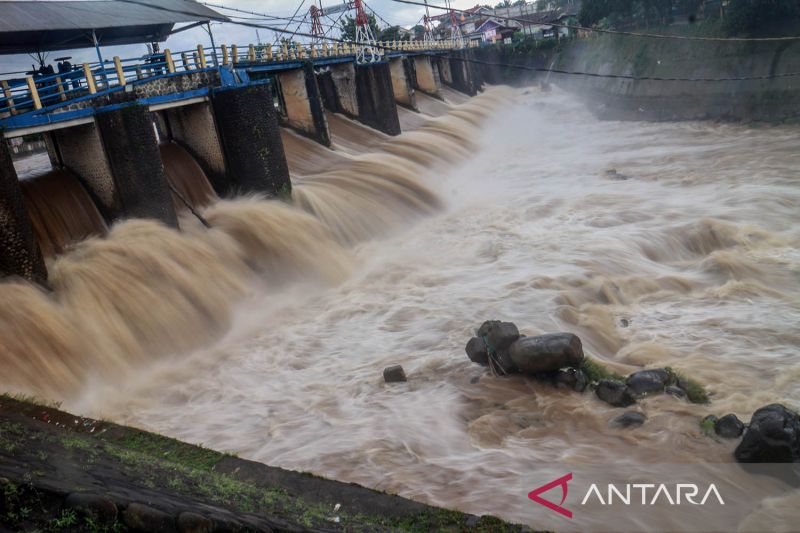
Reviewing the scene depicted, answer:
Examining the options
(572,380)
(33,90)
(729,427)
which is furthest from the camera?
(33,90)

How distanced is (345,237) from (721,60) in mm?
20884

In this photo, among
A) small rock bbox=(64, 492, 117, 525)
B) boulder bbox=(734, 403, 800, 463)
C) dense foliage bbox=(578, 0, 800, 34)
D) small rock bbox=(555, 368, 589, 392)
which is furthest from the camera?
dense foliage bbox=(578, 0, 800, 34)

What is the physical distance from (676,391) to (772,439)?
1590mm

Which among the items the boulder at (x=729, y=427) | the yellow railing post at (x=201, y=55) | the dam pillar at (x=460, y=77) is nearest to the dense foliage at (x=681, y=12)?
the dam pillar at (x=460, y=77)

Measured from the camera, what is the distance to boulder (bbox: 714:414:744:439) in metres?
7.14

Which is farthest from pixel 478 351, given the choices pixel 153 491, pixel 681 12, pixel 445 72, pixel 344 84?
pixel 445 72

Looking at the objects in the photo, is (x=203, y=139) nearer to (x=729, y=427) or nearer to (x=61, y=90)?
(x=61, y=90)

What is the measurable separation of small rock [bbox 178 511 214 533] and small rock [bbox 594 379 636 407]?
5.17 m

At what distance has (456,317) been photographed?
1148 centimetres

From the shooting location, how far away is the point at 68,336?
33.1ft

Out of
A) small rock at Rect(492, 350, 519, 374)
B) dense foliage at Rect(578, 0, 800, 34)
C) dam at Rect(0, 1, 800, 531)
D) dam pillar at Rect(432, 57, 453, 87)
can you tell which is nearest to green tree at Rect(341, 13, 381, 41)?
dam pillar at Rect(432, 57, 453, 87)

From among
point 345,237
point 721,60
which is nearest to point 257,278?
point 345,237

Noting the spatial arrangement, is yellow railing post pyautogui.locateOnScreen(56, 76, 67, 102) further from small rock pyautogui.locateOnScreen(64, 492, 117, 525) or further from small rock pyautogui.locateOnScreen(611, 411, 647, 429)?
small rock pyautogui.locateOnScreen(611, 411, 647, 429)

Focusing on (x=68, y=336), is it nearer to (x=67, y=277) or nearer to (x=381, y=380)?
(x=67, y=277)
